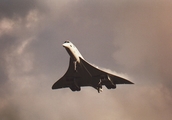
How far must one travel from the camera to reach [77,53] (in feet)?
132

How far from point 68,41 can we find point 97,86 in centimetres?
872

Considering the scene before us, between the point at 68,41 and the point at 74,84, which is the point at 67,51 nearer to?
the point at 68,41

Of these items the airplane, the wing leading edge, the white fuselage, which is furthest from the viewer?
the wing leading edge

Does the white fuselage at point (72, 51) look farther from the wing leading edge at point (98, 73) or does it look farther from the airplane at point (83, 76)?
the wing leading edge at point (98, 73)

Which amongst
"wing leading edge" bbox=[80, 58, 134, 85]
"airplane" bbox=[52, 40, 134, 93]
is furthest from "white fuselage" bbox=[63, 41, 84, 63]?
"wing leading edge" bbox=[80, 58, 134, 85]

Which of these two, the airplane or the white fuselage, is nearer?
the white fuselage

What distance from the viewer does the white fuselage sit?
126ft

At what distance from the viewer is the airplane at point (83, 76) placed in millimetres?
40281

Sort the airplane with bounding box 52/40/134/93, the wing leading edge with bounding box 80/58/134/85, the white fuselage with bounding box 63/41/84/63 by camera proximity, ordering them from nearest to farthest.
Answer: the white fuselage with bounding box 63/41/84/63 → the airplane with bounding box 52/40/134/93 → the wing leading edge with bounding box 80/58/134/85

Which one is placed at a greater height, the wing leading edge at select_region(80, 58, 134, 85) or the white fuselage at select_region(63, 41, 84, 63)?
the white fuselage at select_region(63, 41, 84, 63)

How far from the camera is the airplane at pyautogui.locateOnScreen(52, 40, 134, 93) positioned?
132ft

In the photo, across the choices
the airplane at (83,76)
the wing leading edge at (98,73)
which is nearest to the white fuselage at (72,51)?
the airplane at (83,76)

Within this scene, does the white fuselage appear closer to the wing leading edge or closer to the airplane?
the airplane

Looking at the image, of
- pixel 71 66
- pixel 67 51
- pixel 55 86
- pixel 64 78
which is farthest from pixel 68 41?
pixel 55 86
